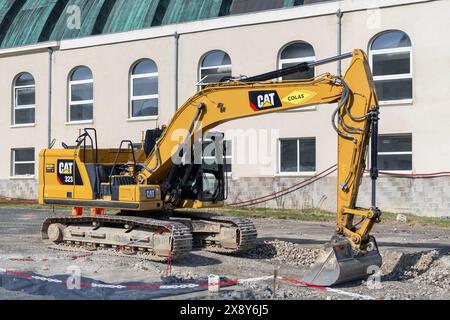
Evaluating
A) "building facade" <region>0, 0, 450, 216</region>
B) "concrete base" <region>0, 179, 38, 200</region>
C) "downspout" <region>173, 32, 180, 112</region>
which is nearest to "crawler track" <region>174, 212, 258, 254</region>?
"building facade" <region>0, 0, 450, 216</region>

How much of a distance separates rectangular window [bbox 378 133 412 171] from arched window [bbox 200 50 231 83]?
22.2ft

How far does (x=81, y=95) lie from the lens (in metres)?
29.2

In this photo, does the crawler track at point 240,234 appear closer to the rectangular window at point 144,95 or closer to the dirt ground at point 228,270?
the dirt ground at point 228,270

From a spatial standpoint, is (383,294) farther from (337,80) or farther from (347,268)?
(337,80)

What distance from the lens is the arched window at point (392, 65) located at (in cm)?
2256

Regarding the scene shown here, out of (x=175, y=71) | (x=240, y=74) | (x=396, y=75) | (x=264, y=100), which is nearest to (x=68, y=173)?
(x=264, y=100)

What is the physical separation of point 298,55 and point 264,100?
13355 millimetres

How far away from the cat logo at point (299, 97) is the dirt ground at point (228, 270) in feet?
9.82

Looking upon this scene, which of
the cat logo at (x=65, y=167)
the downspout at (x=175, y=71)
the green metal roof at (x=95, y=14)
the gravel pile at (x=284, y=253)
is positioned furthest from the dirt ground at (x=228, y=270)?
the green metal roof at (x=95, y=14)

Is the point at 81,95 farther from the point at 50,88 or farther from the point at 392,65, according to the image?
the point at 392,65

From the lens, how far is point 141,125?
27375 mm

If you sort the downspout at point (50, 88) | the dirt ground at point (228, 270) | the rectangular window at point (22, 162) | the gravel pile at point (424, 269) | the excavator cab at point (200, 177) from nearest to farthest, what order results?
the dirt ground at point (228, 270), the gravel pile at point (424, 269), the excavator cab at point (200, 177), the downspout at point (50, 88), the rectangular window at point (22, 162)

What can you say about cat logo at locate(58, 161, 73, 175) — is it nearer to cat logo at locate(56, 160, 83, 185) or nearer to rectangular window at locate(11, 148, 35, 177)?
cat logo at locate(56, 160, 83, 185)

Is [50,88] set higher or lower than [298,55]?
lower
